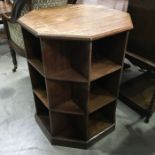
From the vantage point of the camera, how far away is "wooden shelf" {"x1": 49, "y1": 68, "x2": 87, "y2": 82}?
124 cm

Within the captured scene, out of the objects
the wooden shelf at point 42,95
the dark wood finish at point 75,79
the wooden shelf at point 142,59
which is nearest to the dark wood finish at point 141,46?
the wooden shelf at point 142,59

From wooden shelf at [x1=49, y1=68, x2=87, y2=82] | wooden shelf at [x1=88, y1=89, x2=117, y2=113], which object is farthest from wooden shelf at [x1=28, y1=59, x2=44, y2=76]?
wooden shelf at [x1=88, y1=89, x2=117, y2=113]

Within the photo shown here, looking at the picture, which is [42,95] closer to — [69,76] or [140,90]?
[69,76]

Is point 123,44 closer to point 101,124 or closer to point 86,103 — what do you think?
point 86,103

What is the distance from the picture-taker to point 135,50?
1839 mm

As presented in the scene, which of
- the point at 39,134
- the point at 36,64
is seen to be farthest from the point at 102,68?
the point at 39,134

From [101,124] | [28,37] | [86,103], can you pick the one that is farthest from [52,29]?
[101,124]

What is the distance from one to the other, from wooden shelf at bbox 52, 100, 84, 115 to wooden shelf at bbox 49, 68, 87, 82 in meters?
0.27

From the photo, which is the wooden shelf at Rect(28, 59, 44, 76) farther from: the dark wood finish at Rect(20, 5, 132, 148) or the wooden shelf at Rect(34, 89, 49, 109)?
the wooden shelf at Rect(34, 89, 49, 109)

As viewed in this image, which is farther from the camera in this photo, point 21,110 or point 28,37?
point 21,110

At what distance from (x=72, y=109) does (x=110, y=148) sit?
1.64 feet

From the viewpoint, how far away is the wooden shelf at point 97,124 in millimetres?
1626

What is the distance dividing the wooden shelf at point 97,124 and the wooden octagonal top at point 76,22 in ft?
2.76

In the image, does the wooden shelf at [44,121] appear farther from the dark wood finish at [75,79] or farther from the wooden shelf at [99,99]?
the wooden shelf at [99,99]
